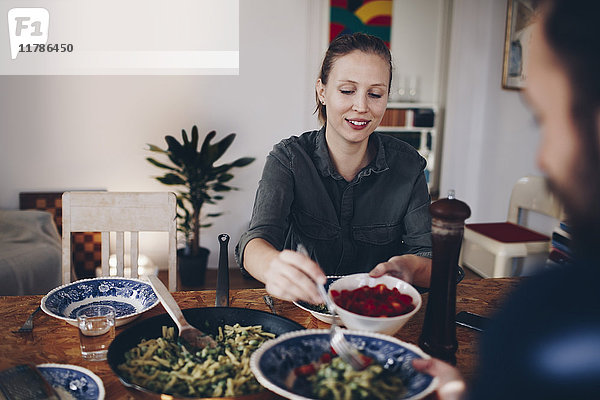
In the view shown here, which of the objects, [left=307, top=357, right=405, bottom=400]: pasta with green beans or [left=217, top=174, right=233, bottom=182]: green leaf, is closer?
[left=307, top=357, right=405, bottom=400]: pasta with green beans

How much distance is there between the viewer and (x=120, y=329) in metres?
1.22

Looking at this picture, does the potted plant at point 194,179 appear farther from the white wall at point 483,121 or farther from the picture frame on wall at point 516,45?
the picture frame on wall at point 516,45

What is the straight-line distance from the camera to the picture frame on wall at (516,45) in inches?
146

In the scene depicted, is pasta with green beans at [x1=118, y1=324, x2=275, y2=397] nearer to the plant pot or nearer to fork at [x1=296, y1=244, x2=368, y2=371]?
fork at [x1=296, y1=244, x2=368, y2=371]

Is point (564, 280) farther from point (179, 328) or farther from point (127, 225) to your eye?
point (127, 225)

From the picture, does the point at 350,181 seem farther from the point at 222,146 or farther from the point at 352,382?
the point at 222,146

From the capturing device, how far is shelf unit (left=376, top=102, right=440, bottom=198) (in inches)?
214

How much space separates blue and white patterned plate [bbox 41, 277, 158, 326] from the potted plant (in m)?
2.28

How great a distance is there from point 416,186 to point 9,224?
2.65m

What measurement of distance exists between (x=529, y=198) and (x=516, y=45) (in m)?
1.15

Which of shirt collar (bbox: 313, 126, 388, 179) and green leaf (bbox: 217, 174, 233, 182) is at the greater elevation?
shirt collar (bbox: 313, 126, 388, 179)

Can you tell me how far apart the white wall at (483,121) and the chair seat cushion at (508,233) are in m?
0.54

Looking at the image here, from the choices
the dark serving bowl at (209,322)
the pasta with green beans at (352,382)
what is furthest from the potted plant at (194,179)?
the pasta with green beans at (352,382)

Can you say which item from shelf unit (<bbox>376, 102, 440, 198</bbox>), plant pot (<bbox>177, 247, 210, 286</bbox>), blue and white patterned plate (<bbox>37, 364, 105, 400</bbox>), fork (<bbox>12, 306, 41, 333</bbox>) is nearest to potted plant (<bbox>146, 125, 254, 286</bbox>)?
plant pot (<bbox>177, 247, 210, 286</bbox>)
